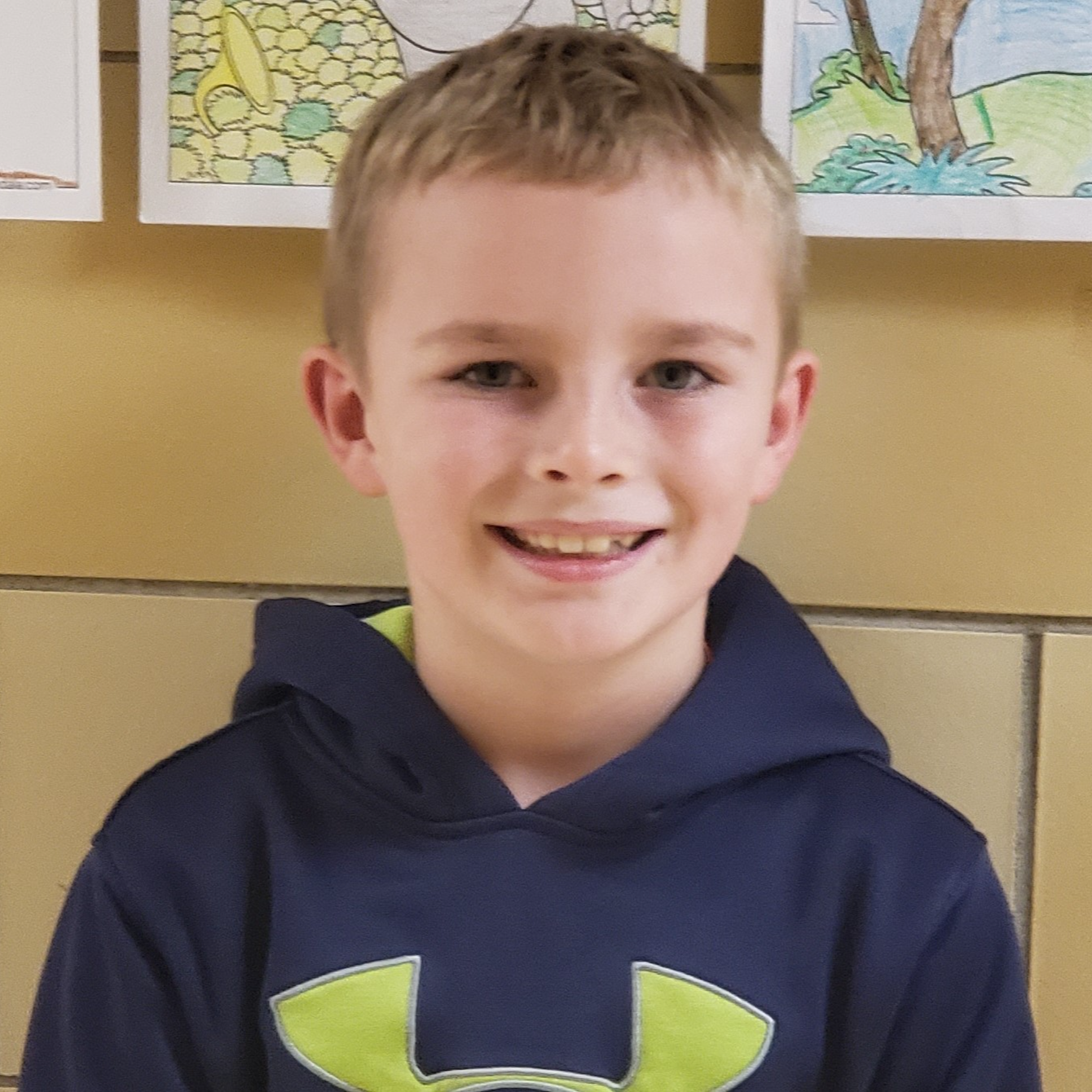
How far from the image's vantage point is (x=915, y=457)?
82 centimetres

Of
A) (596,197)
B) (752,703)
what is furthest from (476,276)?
(752,703)

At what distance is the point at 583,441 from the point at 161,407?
36 centimetres

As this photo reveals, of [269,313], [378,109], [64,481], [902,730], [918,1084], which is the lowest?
[918,1084]

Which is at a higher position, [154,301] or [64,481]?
[154,301]

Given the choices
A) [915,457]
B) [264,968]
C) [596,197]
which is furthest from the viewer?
[915,457]

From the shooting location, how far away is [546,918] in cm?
68

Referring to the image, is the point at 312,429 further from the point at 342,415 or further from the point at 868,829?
the point at 868,829

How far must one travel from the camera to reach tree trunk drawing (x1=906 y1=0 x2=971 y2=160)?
77cm

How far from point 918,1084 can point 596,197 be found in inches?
19.4

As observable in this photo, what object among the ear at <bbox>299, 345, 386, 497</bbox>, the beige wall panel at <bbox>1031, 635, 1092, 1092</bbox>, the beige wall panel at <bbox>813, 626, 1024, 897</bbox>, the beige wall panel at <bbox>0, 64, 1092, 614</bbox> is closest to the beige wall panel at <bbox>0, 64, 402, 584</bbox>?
the beige wall panel at <bbox>0, 64, 1092, 614</bbox>

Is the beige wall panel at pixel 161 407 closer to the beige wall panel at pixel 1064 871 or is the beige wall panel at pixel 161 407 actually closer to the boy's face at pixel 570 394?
the boy's face at pixel 570 394

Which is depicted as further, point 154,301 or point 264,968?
point 154,301

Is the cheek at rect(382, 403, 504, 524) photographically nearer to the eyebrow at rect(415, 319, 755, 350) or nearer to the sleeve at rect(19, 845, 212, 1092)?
the eyebrow at rect(415, 319, 755, 350)

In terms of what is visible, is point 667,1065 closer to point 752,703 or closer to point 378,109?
point 752,703
